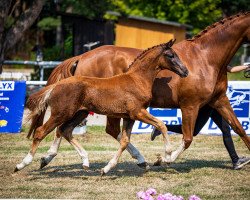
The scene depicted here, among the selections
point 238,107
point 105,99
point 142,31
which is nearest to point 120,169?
point 105,99

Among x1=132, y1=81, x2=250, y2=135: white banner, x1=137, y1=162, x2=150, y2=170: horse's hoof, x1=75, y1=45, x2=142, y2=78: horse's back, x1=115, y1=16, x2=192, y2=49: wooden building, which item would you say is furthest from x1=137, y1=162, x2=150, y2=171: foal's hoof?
x1=115, y1=16, x2=192, y2=49: wooden building

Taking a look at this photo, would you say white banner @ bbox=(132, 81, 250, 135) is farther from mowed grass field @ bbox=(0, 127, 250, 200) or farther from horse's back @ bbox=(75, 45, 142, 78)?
horse's back @ bbox=(75, 45, 142, 78)

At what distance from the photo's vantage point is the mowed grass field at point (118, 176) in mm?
8945

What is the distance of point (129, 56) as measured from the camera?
437 inches

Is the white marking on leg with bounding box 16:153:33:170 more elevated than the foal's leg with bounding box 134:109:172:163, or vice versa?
the foal's leg with bounding box 134:109:172:163

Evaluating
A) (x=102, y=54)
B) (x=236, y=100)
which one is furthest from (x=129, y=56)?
(x=236, y=100)

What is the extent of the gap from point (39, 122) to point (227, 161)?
338cm

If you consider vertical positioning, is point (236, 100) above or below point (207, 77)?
below

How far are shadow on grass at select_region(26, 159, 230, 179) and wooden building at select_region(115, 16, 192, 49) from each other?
2169 cm

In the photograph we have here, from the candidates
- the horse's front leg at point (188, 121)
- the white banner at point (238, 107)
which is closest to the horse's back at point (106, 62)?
the horse's front leg at point (188, 121)

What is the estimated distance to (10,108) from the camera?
1519 centimetres

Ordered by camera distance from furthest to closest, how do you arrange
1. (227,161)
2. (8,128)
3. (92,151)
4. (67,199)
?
1. (8,128)
2. (92,151)
3. (227,161)
4. (67,199)

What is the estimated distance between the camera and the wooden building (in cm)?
3347

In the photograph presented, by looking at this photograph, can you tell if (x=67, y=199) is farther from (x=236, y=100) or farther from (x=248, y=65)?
(x=236, y=100)
